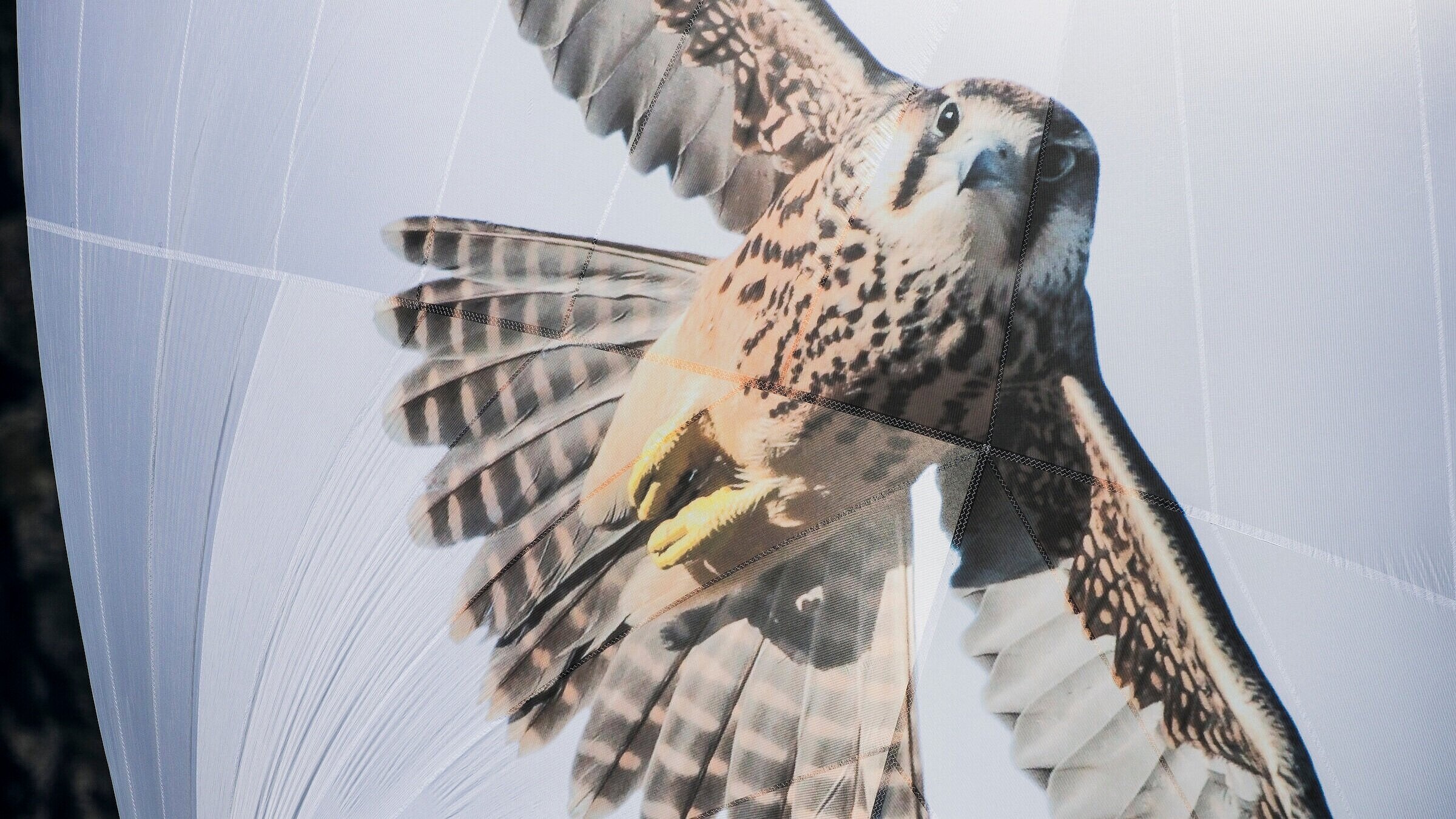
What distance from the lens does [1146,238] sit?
5.37ft

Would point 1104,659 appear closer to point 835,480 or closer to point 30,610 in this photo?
point 835,480

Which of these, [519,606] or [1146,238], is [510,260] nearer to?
[519,606]

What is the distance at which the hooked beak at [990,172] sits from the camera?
1.64 metres

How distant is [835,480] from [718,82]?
68cm

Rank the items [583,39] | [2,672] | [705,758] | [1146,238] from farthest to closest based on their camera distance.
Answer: [2,672] → [583,39] → [705,758] → [1146,238]

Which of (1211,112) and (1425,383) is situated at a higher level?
(1211,112)

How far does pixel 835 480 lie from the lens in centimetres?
168

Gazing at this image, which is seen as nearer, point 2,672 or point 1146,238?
point 1146,238

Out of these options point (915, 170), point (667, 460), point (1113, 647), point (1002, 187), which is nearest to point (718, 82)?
point (915, 170)

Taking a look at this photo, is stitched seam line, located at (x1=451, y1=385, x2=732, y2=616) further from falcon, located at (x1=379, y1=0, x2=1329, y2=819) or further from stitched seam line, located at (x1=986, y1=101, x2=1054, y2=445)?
stitched seam line, located at (x1=986, y1=101, x2=1054, y2=445)

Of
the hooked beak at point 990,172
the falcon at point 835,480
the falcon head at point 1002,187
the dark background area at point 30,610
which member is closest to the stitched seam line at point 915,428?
the falcon at point 835,480

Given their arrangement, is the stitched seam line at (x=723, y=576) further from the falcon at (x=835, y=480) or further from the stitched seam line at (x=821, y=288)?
the stitched seam line at (x=821, y=288)

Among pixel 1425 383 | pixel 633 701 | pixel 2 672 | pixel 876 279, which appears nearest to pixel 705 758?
pixel 633 701

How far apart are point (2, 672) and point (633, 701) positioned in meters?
2.41
